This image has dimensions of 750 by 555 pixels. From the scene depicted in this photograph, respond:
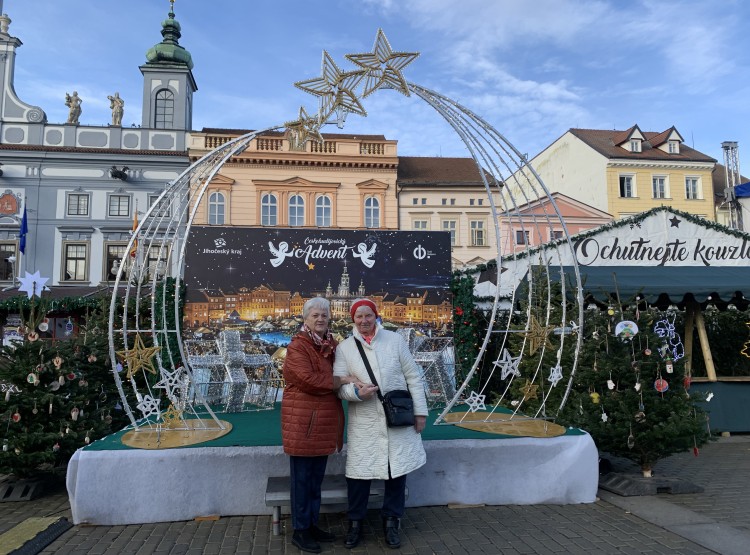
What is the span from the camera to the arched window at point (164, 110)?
24.6 m

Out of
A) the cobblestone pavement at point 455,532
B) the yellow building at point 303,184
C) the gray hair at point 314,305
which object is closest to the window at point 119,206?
the yellow building at point 303,184

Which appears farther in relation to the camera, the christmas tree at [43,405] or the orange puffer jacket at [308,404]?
the christmas tree at [43,405]

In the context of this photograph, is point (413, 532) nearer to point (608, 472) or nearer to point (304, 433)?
point (304, 433)

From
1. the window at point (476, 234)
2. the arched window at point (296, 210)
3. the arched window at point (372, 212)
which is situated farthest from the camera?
the window at point (476, 234)

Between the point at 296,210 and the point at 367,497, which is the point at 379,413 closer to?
the point at 367,497

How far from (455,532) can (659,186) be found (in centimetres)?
2852

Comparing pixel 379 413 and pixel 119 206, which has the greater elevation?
pixel 119 206

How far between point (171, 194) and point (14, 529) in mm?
3341

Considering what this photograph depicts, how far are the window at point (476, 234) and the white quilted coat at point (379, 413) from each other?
20.7m

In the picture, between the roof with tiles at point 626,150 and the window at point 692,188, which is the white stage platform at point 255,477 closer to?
the roof with tiles at point 626,150

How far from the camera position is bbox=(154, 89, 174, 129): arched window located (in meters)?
24.6

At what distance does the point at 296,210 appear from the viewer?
Result: 23312 millimetres

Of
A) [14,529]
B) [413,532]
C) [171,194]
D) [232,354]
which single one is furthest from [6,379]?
[413,532]

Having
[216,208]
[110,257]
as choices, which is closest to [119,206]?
[110,257]
